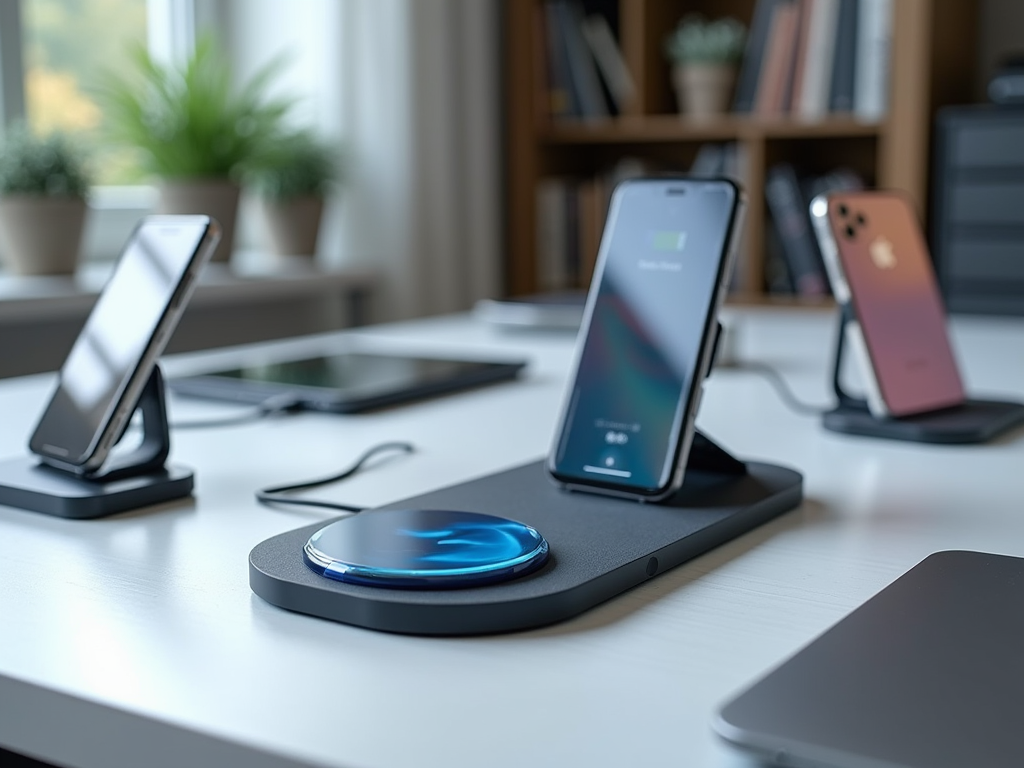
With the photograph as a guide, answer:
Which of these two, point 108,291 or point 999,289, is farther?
point 999,289

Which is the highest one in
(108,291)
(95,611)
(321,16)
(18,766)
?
(321,16)

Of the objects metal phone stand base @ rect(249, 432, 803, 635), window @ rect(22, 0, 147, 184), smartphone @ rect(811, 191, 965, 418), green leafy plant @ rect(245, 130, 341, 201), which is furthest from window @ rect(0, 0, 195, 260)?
metal phone stand base @ rect(249, 432, 803, 635)

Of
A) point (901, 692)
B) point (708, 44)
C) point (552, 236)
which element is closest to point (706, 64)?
point (708, 44)

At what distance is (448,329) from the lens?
5.89 feet

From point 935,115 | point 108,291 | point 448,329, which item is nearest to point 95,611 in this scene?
point 108,291

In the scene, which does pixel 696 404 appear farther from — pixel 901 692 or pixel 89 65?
pixel 89 65

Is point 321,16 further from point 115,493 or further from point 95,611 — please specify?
point 95,611

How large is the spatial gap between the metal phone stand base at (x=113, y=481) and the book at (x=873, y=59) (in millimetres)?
1961

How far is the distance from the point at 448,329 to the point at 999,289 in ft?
3.63

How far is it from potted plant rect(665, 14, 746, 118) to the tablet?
1.55 metres

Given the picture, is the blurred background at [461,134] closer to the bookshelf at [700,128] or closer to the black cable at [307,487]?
the bookshelf at [700,128]

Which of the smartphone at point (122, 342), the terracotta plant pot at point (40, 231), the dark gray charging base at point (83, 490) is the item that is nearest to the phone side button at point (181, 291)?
the smartphone at point (122, 342)

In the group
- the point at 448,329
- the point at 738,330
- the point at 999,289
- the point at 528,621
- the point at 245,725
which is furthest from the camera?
the point at 999,289

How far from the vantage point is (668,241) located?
0.79 metres
